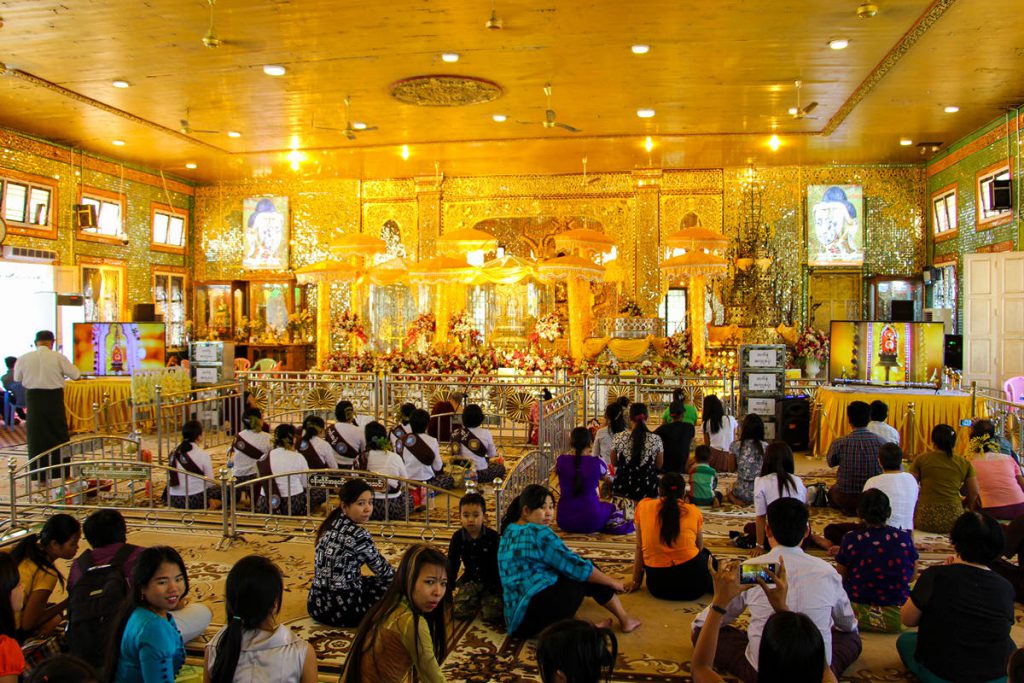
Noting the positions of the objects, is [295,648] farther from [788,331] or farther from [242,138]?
[788,331]

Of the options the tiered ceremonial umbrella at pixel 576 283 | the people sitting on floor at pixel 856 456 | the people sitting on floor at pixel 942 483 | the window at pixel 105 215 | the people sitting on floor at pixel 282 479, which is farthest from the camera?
the window at pixel 105 215

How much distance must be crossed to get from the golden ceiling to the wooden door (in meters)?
2.52

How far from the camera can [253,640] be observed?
3021mm

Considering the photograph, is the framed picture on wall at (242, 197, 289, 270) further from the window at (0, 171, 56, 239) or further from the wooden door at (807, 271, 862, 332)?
the wooden door at (807, 271, 862, 332)

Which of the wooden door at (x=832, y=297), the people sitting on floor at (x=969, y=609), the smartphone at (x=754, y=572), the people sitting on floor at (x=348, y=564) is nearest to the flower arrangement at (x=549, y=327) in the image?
the wooden door at (x=832, y=297)

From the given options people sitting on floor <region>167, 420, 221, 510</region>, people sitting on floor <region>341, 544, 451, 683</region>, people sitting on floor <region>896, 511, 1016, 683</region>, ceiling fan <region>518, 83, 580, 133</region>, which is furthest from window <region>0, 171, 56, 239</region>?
people sitting on floor <region>896, 511, 1016, 683</region>

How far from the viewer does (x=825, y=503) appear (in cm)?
787

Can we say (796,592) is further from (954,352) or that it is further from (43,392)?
(954,352)

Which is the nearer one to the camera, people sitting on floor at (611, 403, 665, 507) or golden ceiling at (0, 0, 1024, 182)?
people sitting on floor at (611, 403, 665, 507)

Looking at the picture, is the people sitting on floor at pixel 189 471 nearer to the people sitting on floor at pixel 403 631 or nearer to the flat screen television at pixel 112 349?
the people sitting on floor at pixel 403 631

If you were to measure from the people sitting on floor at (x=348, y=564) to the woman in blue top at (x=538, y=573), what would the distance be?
0.76m

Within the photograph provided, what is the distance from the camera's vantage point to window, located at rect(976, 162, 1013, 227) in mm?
12945

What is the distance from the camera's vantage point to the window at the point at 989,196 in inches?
510

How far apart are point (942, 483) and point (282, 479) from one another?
18.2ft
